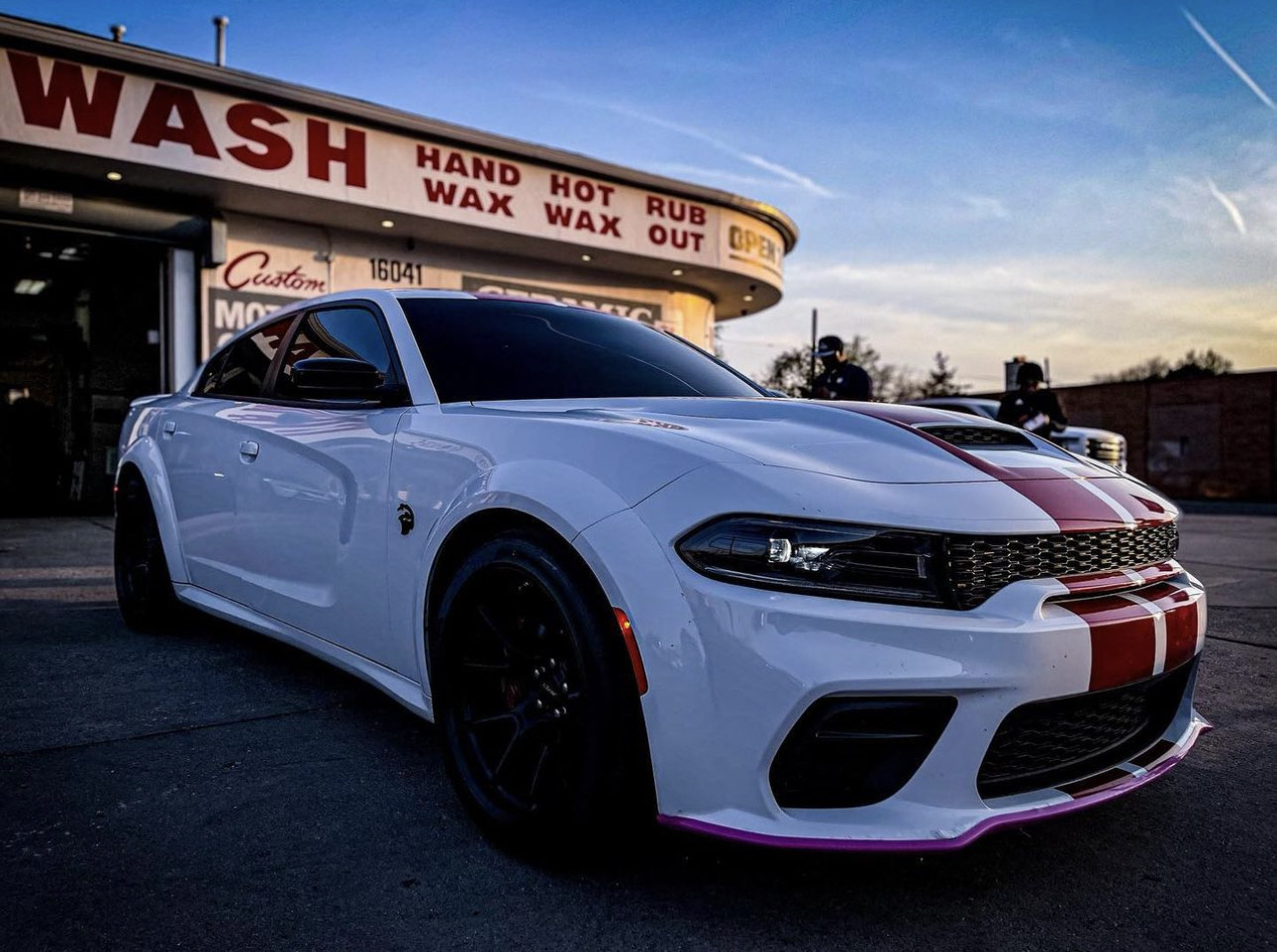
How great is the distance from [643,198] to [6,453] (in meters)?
10.2

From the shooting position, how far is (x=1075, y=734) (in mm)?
1859

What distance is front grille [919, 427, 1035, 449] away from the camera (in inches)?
87.4

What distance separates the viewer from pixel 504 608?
2.10m

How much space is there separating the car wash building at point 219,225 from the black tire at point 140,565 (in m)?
6.03

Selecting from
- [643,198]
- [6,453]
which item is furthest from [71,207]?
[643,198]

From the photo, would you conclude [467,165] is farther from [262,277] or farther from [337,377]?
[337,377]

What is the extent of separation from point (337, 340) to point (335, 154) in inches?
367

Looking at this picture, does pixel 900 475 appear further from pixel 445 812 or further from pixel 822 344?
pixel 822 344

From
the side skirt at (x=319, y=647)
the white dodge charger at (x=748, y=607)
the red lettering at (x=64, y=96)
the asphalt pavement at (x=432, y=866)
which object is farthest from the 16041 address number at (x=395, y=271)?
the white dodge charger at (x=748, y=607)

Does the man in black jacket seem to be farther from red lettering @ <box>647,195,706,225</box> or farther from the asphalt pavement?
red lettering @ <box>647,195,706,225</box>

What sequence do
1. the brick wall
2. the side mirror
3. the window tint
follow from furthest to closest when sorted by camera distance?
1. the brick wall
2. the window tint
3. the side mirror

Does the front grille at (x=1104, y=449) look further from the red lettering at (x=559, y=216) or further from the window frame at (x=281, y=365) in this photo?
the window frame at (x=281, y=365)

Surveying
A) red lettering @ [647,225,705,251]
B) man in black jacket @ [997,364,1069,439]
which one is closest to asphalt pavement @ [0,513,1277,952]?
man in black jacket @ [997,364,1069,439]

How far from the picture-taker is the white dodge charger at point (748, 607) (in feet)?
5.38
